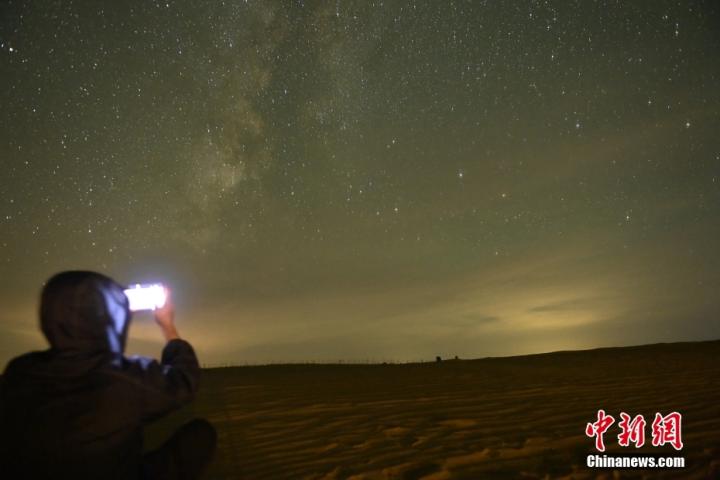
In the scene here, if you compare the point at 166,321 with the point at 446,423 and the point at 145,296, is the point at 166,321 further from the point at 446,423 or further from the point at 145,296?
the point at 446,423

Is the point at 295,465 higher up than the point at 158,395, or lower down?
lower down

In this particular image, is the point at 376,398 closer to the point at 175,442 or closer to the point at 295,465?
the point at 295,465

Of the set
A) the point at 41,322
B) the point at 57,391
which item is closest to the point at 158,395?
the point at 57,391

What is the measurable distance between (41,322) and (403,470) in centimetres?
316

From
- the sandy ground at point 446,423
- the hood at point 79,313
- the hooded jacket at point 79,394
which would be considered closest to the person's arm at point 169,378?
the hooded jacket at point 79,394

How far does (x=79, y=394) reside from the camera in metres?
1.84

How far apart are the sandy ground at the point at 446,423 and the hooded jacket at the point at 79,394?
2.53 m

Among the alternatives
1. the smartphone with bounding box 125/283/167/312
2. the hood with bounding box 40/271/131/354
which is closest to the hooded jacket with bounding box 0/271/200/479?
the hood with bounding box 40/271/131/354

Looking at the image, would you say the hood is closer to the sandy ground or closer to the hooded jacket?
the hooded jacket

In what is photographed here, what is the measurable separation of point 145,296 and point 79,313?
0.48 m

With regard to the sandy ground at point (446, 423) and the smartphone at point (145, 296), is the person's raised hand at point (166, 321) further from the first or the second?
the sandy ground at point (446, 423)

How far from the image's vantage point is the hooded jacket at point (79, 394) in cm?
182

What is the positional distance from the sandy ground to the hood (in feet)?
8.96

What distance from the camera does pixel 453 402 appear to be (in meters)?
7.46
